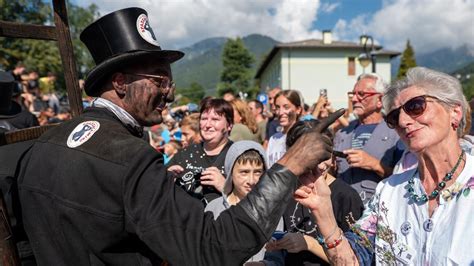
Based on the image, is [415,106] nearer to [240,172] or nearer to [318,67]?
[240,172]

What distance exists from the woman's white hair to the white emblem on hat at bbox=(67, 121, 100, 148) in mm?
1658

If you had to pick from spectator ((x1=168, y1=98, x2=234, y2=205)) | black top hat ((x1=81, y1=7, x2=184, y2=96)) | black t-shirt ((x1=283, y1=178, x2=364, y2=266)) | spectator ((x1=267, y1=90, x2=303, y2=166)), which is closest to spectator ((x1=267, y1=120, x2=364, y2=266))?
black t-shirt ((x1=283, y1=178, x2=364, y2=266))

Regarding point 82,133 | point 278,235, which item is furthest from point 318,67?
point 82,133

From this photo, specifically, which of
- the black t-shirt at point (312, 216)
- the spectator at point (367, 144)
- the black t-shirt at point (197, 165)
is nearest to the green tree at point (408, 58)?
the spectator at point (367, 144)

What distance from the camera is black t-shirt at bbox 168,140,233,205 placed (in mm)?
3629

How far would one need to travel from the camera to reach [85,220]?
1.63m

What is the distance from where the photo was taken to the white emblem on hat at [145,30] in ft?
6.68

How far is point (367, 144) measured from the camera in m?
4.21

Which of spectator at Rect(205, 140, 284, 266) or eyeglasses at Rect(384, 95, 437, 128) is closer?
eyeglasses at Rect(384, 95, 437, 128)

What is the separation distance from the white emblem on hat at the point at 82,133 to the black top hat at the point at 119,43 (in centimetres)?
28


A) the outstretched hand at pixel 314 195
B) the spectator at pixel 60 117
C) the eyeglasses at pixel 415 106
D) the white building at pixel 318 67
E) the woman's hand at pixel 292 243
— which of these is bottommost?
the woman's hand at pixel 292 243

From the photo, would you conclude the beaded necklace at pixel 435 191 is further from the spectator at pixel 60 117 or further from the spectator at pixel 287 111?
the spectator at pixel 60 117

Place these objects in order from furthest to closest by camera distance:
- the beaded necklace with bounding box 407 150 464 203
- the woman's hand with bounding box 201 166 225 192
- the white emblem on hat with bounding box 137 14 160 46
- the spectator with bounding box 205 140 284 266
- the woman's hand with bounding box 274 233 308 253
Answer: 1. the woman's hand with bounding box 201 166 225 192
2. the spectator with bounding box 205 140 284 266
3. the woman's hand with bounding box 274 233 308 253
4. the beaded necklace with bounding box 407 150 464 203
5. the white emblem on hat with bounding box 137 14 160 46

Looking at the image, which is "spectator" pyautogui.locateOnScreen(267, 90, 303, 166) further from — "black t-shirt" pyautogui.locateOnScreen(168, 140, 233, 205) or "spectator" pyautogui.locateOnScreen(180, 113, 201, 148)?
"spectator" pyautogui.locateOnScreen(180, 113, 201, 148)
